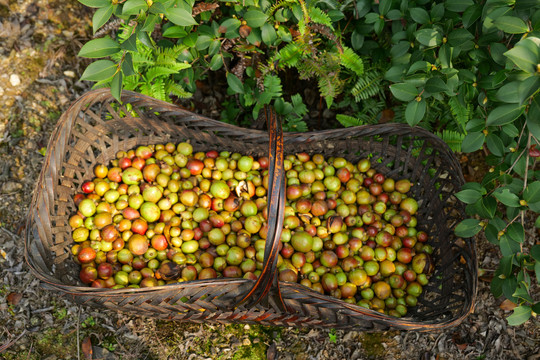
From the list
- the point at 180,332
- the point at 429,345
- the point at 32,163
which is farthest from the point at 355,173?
the point at 32,163

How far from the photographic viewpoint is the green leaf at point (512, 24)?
70.2 inches

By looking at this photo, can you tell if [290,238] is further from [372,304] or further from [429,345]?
[429,345]

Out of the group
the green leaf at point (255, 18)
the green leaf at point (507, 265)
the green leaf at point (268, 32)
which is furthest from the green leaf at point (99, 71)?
the green leaf at point (507, 265)

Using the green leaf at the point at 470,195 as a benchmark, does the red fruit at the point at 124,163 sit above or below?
below

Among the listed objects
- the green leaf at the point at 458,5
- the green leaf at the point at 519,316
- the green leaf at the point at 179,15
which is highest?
the green leaf at the point at 179,15

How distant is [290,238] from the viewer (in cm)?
313

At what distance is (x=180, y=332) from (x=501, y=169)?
2631mm

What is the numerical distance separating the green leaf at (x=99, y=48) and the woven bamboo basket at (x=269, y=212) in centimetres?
78

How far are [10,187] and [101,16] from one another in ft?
7.93

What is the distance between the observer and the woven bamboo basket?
2.38 m

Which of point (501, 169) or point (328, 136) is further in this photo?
point (328, 136)

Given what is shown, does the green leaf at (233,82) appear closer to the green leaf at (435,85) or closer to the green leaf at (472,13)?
the green leaf at (435,85)

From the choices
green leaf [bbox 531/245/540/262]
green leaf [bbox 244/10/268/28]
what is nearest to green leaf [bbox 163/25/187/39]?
green leaf [bbox 244/10/268/28]

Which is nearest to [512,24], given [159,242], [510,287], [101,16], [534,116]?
[534,116]
